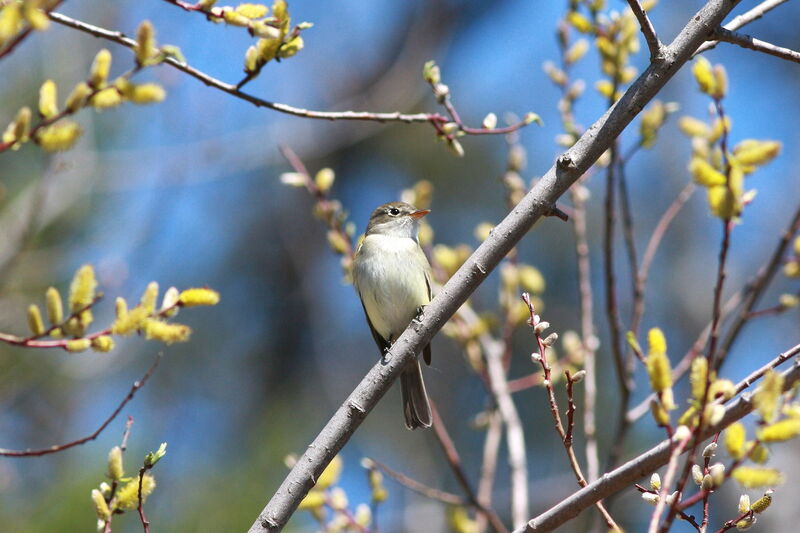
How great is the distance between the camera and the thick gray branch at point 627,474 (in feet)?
5.42

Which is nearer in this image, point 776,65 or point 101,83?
point 101,83

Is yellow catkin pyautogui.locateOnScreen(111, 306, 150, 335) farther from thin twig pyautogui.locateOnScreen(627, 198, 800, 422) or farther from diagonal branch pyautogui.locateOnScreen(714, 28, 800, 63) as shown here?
thin twig pyautogui.locateOnScreen(627, 198, 800, 422)

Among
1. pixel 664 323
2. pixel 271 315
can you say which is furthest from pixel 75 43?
pixel 664 323

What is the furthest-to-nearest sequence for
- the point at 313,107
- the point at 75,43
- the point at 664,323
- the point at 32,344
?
the point at 313,107
the point at 664,323
the point at 75,43
the point at 32,344

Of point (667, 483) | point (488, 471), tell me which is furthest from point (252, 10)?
point (488, 471)

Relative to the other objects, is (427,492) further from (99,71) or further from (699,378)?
(99,71)

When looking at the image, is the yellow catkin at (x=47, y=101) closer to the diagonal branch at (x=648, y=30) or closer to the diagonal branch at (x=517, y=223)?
the diagonal branch at (x=517, y=223)

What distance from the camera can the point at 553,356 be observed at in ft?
14.5

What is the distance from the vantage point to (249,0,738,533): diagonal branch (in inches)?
85.5

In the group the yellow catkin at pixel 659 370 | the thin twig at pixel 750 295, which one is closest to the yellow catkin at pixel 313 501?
A: the thin twig at pixel 750 295

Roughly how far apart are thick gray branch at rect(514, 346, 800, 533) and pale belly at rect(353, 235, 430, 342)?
8.96 feet

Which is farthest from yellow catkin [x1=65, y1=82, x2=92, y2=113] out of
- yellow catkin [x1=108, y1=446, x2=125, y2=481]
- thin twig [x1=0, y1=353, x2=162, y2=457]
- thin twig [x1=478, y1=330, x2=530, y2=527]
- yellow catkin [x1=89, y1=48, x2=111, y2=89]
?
thin twig [x1=478, y1=330, x2=530, y2=527]

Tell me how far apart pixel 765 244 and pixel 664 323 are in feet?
4.93

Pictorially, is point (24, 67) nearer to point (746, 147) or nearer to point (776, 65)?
point (746, 147)
